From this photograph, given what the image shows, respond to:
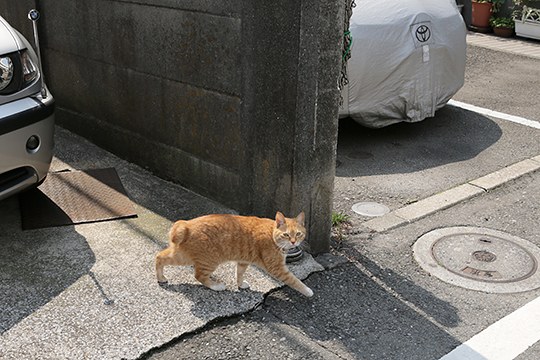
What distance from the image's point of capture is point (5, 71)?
3875mm

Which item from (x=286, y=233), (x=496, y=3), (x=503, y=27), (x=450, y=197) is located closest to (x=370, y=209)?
(x=450, y=197)

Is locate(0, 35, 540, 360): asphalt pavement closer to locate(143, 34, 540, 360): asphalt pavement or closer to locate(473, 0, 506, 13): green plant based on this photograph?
locate(143, 34, 540, 360): asphalt pavement

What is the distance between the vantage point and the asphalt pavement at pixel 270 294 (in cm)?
329

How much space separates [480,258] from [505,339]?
38.9 inches

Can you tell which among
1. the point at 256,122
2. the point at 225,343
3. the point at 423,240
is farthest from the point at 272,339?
the point at 423,240

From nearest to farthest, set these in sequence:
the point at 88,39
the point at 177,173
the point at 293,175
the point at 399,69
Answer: the point at 293,175, the point at 177,173, the point at 88,39, the point at 399,69

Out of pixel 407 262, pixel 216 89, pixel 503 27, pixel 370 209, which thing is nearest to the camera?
pixel 407 262

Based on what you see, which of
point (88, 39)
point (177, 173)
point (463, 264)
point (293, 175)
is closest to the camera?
point (293, 175)

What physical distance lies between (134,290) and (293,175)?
1223mm

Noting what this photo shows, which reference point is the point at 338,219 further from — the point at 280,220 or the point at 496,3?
the point at 496,3

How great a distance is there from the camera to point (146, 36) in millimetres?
4930

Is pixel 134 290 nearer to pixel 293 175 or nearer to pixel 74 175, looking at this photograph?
pixel 293 175

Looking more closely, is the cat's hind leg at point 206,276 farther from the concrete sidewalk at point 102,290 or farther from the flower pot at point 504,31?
the flower pot at point 504,31

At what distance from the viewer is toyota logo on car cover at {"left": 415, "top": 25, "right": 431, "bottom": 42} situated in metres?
6.57
